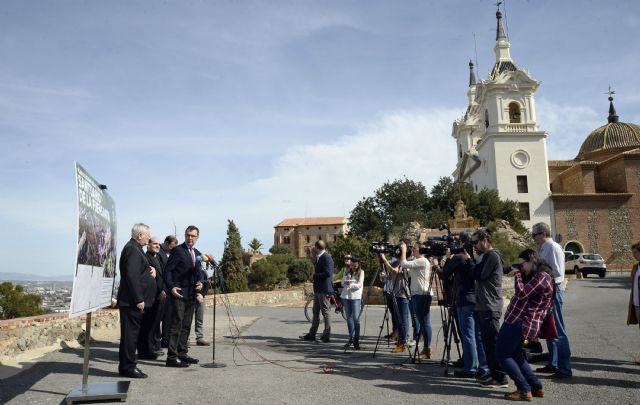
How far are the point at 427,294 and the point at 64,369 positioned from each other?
5.29 m

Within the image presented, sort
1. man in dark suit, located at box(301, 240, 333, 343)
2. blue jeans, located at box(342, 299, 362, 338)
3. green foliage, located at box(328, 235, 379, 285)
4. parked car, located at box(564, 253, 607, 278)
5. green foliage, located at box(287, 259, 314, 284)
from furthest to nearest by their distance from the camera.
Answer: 1. green foliage, located at box(287, 259, 314, 284)
2. parked car, located at box(564, 253, 607, 278)
3. green foliage, located at box(328, 235, 379, 285)
4. man in dark suit, located at box(301, 240, 333, 343)
5. blue jeans, located at box(342, 299, 362, 338)

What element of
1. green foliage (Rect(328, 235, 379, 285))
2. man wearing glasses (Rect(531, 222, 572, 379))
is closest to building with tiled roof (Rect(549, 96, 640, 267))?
green foliage (Rect(328, 235, 379, 285))

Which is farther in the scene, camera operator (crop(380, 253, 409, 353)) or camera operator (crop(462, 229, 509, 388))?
camera operator (crop(380, 253, 409, 353))

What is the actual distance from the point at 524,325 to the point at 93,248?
15.6 ft

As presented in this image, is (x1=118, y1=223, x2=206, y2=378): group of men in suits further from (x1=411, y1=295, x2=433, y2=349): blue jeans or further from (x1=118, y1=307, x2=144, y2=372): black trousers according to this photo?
(x1=411, y1=295, x2=433, y2=349): blue jeans

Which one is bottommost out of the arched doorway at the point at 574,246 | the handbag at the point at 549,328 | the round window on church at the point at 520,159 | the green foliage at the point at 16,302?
the green foliage at the point at 16,302

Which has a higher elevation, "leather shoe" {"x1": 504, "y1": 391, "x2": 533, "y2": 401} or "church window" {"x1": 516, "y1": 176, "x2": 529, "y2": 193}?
"church window" {"x1": 516, "y1": 176, "x2": 529, "y2": 193}

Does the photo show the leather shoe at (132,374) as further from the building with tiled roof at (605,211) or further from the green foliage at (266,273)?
the building with tiled roof at (605,211)

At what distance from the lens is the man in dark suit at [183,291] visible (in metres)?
6.71

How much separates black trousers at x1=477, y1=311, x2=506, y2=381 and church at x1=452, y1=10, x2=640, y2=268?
43.5m

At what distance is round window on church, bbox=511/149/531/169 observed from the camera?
4828 centimetres

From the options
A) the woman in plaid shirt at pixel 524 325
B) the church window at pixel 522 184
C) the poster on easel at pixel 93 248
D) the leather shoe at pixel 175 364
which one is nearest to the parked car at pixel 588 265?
the church window at pixel 522 184

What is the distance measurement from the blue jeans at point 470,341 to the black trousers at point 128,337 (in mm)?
4260

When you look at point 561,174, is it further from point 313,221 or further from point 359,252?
point 313,221
